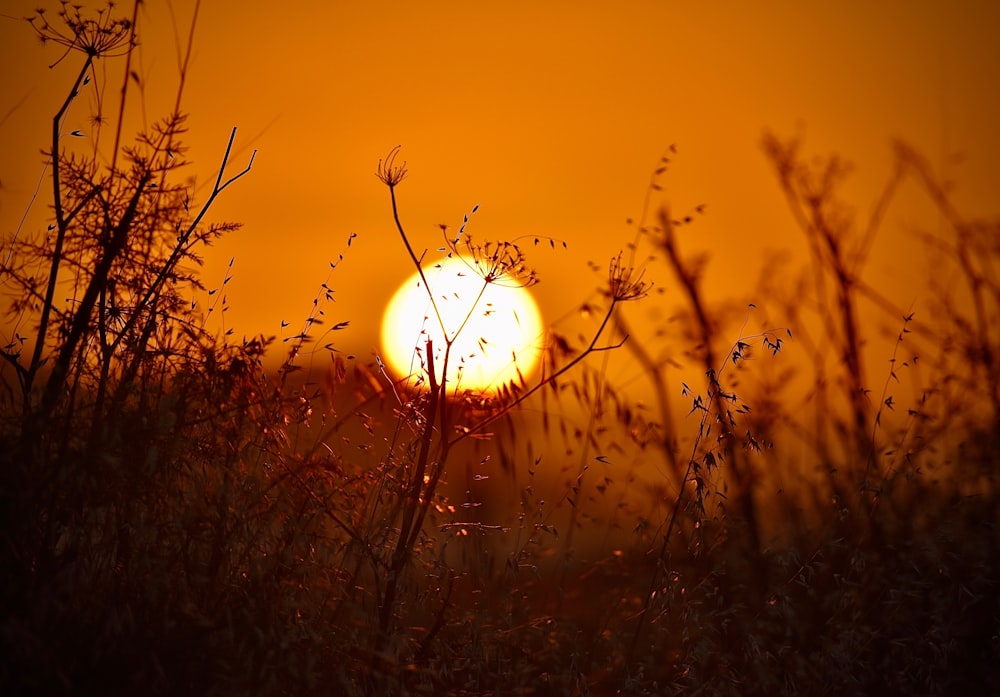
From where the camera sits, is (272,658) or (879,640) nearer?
(272,658)

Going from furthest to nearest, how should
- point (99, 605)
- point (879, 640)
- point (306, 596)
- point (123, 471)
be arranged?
point (879, 640) < point (306, 596) < point (123, 471) < point (99, 605)

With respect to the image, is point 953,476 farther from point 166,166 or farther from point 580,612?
point 166,166

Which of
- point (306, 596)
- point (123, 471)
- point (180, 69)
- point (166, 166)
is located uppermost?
point (180, 69)

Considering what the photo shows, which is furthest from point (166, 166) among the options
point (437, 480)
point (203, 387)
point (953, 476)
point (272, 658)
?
Result: point (953, 476)

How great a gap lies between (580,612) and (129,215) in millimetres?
2204

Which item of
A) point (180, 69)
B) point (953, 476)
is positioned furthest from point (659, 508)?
point (180, 69)

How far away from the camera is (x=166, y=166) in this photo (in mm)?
2822

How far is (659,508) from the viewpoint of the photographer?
11.6 feet

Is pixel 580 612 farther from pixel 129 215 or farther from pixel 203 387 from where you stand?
pixel 129 215

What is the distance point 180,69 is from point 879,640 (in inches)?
117

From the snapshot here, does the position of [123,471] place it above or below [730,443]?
below

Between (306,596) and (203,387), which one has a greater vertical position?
(203,387)

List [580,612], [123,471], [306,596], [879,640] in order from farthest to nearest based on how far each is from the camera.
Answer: [580,612] < [879,640] < [306,596] < [123,471]

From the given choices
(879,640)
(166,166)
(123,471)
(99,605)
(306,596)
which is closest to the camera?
(99,605)
